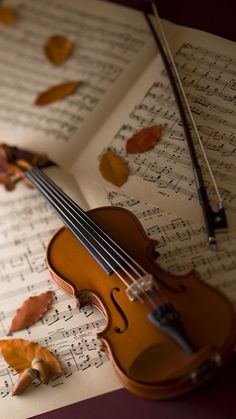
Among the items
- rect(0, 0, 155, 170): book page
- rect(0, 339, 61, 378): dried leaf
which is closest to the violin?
rect(0, 339, 61, 378): dried leaf

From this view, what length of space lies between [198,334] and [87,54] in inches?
37.8

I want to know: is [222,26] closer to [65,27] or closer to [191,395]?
[65,27]

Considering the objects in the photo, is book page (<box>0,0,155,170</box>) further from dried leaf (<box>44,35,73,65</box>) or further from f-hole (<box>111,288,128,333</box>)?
f-hole (<box>111,288,128,333</box>)

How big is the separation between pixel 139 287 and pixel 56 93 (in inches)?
30.8

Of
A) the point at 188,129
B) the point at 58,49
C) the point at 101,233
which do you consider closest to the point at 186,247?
the point at 101,233

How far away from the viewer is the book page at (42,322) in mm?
989

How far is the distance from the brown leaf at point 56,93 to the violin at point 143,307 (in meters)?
0.54

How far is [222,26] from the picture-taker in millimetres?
1331

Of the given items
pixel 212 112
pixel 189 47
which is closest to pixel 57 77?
pixel 189 47

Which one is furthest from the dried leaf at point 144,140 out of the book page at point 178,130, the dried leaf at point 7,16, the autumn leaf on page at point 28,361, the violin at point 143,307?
the dried leaf at point 7,16

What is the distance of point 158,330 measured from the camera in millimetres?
870

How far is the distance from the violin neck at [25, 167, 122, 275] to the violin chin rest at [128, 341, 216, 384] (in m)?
0.18

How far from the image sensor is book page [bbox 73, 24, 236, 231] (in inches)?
45.3

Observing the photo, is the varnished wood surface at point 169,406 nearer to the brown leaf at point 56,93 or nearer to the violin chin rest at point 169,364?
the violin chin rest at point 169,364
